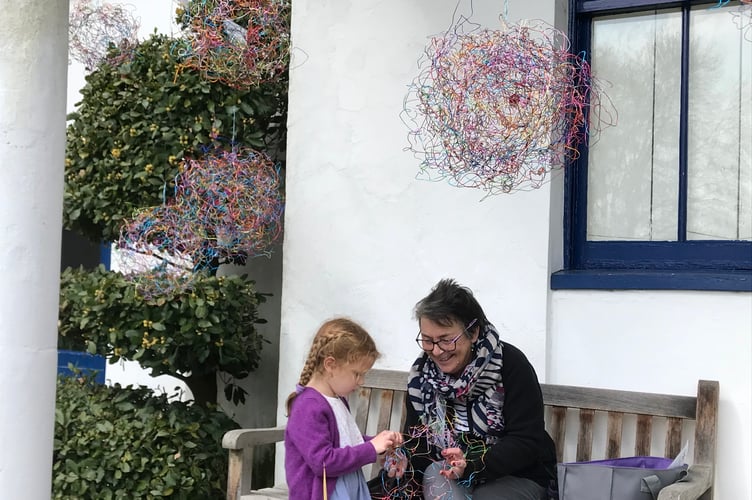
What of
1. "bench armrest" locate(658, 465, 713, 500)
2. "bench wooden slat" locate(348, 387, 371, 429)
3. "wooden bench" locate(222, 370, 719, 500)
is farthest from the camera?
"bench wooden slat" locate(348, 387, 371, 429)

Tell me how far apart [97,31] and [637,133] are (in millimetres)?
2926

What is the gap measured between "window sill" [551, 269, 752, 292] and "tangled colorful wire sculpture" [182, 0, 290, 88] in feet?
6.03

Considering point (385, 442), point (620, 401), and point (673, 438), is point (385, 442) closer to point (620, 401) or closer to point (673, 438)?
point (620, 401)

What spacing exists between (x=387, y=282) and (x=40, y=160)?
5.55 feet

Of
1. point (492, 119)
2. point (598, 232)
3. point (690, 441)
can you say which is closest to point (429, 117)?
point (492, 119)

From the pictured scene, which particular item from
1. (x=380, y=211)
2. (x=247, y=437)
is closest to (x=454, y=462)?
(x=247, y=437)

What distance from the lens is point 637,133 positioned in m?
4.05

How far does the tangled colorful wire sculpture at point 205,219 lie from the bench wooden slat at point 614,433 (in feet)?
6.24

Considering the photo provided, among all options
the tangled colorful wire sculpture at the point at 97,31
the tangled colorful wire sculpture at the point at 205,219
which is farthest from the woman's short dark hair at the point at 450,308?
the tangled colorful wire sculpture at the point at 97,31

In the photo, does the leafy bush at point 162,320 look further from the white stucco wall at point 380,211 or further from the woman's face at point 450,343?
the woman's face at point 450,343

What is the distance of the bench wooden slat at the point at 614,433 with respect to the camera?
3766 millimetres

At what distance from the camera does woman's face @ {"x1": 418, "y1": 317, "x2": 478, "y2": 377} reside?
3436mm

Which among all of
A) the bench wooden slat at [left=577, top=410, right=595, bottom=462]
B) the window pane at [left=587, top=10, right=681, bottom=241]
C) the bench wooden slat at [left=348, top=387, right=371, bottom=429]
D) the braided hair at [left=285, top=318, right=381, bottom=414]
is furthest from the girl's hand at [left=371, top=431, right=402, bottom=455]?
the window pane at [left=587, top=10, right=681, bottom=241]

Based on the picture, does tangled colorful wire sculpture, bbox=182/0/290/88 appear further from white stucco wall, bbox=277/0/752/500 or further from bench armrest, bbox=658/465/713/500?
bench armrest, bbox=658/465/713/500
